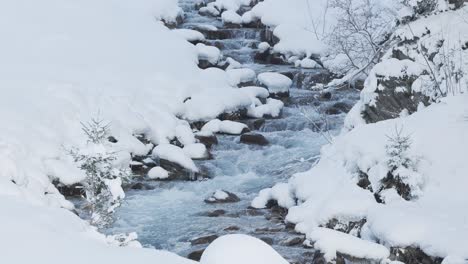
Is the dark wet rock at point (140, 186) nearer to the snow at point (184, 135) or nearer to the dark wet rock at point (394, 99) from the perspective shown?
the snow at point (184, 135)

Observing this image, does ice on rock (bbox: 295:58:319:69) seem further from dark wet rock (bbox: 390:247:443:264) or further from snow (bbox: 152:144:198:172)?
dark wet rock (bbox: 390:247:443:264)

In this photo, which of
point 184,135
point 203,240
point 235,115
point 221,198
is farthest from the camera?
point 235,115

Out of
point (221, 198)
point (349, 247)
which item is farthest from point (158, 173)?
point (349, 247)

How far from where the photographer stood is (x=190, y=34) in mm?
20469

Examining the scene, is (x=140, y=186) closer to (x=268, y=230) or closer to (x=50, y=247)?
(x=268, y=230)

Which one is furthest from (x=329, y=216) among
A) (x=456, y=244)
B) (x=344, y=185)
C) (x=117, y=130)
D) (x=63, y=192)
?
(x=117, y=130)

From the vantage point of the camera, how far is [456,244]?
6703mm

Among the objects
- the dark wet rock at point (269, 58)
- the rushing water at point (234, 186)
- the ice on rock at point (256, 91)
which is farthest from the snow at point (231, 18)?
the ice on rock at point (256, 91)

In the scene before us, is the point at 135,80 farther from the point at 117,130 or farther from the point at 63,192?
the point at 63,192

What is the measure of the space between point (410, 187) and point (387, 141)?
1.08 metres

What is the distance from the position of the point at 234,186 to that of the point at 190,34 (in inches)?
374

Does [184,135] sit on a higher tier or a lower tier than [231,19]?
lower

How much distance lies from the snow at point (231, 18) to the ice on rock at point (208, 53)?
125 inches

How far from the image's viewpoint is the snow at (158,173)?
12.1m
